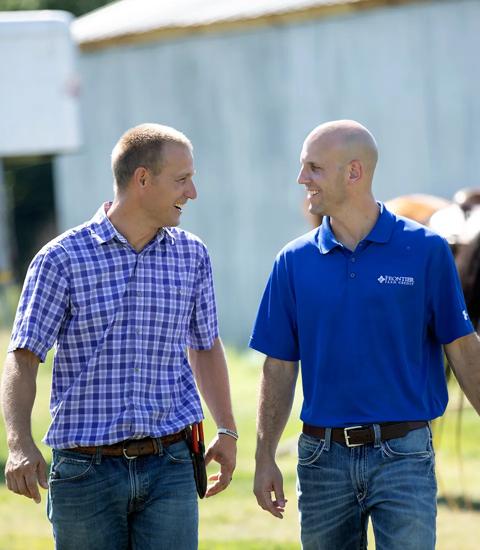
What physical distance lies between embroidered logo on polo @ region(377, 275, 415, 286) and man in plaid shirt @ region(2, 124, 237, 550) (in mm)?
701

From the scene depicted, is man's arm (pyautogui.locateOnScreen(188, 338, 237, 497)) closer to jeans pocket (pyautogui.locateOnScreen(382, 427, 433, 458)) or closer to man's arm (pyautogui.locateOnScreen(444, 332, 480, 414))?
jeans pocket (pyautogui.locateOnScreen(382, 427, 433, 458))

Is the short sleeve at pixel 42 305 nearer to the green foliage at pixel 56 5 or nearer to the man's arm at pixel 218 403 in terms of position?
the man's arm at pixel 218 403

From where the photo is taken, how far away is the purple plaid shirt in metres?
4.45

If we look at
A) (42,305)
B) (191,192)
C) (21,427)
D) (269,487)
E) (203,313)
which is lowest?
(269,487)

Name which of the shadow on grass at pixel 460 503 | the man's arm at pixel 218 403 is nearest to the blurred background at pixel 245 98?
the shadow on grass at pixel 460 503

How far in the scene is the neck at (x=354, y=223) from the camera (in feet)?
15.3

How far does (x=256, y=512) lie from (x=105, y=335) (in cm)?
430

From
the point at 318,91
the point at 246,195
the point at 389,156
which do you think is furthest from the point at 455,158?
the point at 246,195

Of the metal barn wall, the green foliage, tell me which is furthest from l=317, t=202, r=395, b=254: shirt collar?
the green foliage

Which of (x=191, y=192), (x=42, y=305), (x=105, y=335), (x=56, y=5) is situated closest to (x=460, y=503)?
(x=191, y=192)

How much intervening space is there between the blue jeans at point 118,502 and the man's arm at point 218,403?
0.31m

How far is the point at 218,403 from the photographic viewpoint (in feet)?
15.9

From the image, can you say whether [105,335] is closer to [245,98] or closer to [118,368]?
[118,368]

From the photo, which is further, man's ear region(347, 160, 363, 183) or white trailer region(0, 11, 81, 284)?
→ white trailer region(0, 11, 81, 284)
